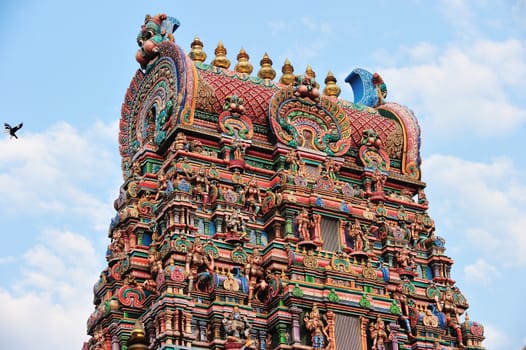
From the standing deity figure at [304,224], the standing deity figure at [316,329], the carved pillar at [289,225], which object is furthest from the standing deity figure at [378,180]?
the standing deity figure at [316,329]

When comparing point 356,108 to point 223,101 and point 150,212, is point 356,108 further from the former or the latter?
point 150,212

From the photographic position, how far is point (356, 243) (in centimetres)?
4294

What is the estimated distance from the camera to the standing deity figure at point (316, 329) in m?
39.8

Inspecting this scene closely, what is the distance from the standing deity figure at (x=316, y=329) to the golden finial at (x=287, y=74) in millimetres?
11675

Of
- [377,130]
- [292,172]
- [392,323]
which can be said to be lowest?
[392,323]

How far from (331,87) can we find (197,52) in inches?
234

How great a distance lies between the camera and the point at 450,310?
44938mm

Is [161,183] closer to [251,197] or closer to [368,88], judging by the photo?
[251,197]

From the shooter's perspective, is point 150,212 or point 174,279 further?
point 150,212

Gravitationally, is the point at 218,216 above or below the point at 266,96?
below

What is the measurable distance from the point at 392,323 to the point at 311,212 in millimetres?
4653

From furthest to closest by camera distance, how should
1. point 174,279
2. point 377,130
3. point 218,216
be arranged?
1. point 377,130
2. point 218,216
3. point 174,279

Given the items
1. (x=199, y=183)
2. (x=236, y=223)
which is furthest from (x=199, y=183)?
(x=236, y=223)

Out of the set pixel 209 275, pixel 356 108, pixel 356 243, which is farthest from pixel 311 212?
pixel 356 108
